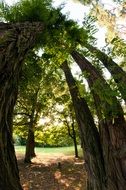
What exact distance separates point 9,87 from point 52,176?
1866cm

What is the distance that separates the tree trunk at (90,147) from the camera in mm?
9023

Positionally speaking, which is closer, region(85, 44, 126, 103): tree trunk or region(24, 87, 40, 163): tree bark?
region(85, 44, 126, 103): tree trunk

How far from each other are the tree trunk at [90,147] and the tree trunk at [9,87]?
5.75 metres

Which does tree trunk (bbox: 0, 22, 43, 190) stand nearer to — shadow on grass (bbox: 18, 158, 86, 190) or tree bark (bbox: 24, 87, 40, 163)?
shadow on grass (bbox: 18, 158, 86, 190)

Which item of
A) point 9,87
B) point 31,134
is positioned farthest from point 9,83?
point 31,134

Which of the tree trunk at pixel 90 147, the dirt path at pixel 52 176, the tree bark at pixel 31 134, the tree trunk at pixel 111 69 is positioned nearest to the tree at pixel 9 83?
the tree trunk at pixel 111 69

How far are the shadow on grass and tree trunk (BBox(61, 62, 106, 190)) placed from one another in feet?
31.0

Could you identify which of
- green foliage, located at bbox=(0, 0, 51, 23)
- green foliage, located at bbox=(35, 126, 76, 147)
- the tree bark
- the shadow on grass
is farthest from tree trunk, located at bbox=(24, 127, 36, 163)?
green foliage, located at bbox=(0, 0, 51, 23)

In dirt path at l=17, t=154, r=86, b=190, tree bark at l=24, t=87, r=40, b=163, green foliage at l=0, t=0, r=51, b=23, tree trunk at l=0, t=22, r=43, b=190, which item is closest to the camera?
tree trunk at l=0, t=22, r=43, b=190

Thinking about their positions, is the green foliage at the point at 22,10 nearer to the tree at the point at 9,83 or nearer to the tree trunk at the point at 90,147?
the tree at the point at 9,83

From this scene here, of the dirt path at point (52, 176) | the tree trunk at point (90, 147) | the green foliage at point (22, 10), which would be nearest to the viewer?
the green foliage at point (22, 10)

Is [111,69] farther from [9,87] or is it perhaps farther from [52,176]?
[52,176]

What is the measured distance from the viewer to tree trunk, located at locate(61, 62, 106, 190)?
9.02m

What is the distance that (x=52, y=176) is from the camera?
20609mm
